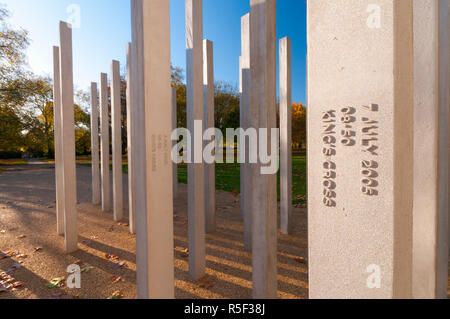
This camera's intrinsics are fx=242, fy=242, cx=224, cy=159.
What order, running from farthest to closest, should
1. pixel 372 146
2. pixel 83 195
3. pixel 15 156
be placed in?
pixel 15 156, pixel 83 195, pixel 372 146

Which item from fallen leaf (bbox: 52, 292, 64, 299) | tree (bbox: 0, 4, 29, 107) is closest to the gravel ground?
fallen leaf (bbox: 52, 292, 64, 299)

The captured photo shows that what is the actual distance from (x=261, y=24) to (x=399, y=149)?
197 cm

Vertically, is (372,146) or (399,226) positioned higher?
(372,146)

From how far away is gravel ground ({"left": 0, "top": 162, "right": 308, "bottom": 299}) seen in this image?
372 centimetres

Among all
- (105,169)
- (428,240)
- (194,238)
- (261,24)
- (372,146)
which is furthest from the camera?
(105,169)

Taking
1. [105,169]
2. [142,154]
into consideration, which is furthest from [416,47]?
[105,169]

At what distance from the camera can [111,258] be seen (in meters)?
4.80

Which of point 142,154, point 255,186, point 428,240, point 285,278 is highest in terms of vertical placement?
point 142,154

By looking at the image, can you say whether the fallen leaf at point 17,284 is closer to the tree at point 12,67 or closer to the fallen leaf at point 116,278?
the fallen leaf at point 116,278

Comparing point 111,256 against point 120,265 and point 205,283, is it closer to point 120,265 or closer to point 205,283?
point 120,265

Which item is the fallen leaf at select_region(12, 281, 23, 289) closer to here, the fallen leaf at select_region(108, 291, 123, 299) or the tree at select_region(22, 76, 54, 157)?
the fallen leaf at select_region(108, 291, 123, 299)

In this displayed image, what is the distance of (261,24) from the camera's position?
2.76 metres

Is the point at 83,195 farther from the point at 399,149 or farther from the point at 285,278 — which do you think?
the point at 399,149
